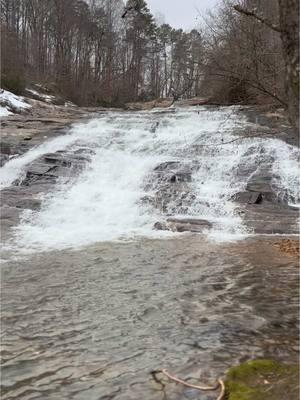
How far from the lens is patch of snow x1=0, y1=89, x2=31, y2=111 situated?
73.7 feet

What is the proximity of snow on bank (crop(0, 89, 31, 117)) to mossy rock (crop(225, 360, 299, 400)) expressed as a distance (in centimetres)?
1887

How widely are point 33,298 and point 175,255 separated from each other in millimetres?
3186

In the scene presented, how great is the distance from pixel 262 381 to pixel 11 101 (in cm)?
2098

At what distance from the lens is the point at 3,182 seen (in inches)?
602

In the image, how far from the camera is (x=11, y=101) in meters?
22.9

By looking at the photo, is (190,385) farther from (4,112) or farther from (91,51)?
(91,51)

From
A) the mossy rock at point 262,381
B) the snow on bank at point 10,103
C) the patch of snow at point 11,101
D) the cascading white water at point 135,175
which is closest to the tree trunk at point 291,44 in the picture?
the mossy rock at point 262,381

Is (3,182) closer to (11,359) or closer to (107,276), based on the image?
(107,276)

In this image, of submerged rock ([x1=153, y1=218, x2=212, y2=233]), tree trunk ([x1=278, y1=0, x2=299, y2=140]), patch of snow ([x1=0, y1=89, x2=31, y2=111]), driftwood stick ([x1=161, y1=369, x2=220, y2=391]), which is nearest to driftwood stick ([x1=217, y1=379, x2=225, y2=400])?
driftwood stick ([x1=161, y1=369, x2=220, y2=391])

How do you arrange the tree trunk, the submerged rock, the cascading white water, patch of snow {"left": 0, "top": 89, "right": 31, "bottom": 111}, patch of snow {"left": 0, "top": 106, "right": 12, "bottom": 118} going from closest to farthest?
1. the tree trunk
2. the submerged rock
3. the cascading white water
4. patch of snow {"left": 0, "top": 106, "right": 12, "bottom": 118}
5. patch of snow {"left": 0, "top": 89, "right": 31, "bottom": 111}

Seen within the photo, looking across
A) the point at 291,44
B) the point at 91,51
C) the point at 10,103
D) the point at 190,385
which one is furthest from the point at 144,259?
the point at 91,51

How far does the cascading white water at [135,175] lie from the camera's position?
11.4m

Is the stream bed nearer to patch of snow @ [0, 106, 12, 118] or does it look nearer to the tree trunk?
the tree trunk

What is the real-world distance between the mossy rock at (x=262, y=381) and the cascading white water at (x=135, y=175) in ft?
19.7
